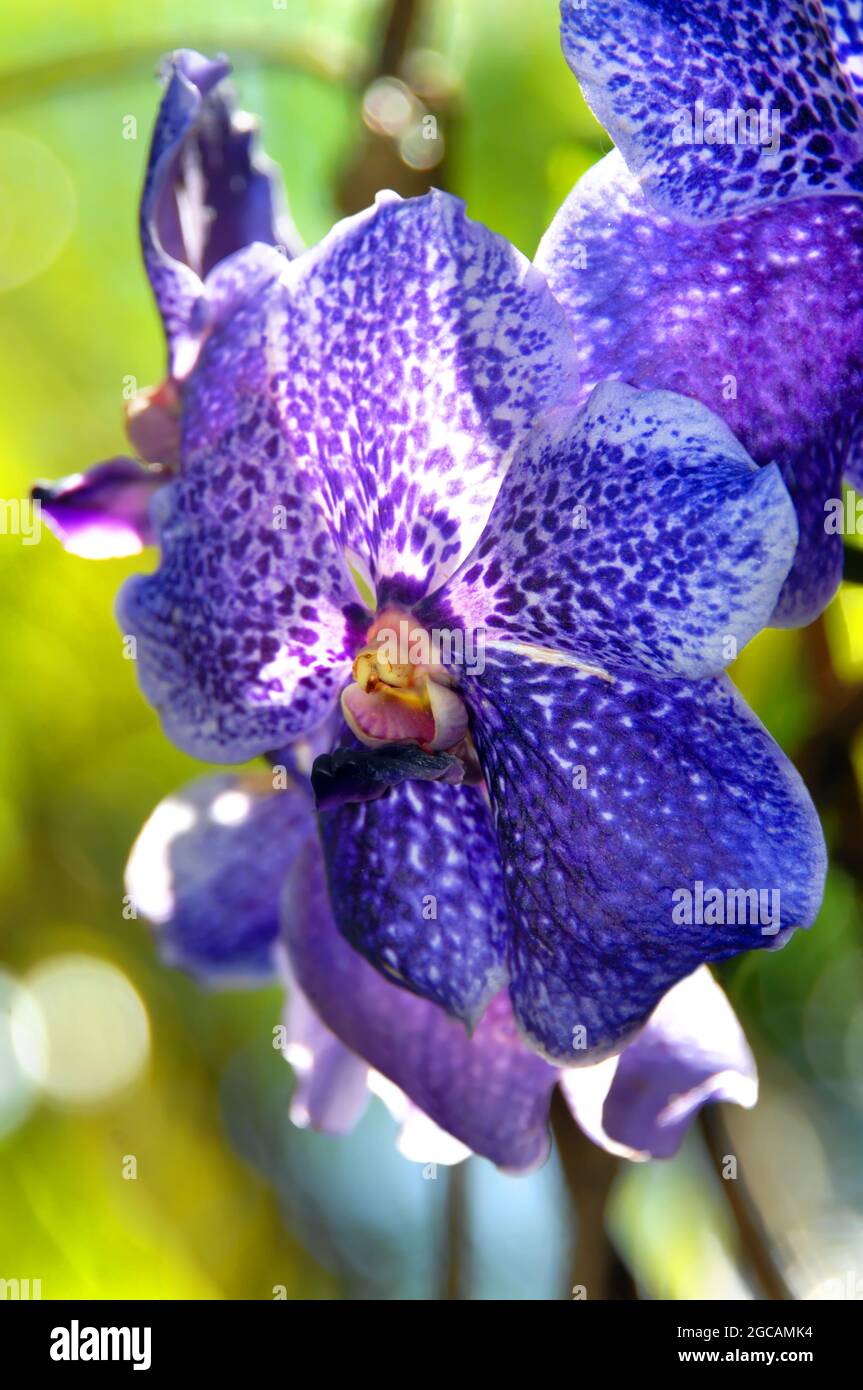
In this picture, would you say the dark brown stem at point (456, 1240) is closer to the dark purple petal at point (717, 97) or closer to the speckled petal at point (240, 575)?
the speckled petal at point (240, 575)

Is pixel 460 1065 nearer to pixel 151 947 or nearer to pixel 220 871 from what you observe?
pixel 220 871

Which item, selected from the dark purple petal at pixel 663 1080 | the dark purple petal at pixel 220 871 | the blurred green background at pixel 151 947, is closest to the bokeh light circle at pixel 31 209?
the blurred green background at pixel 151 947

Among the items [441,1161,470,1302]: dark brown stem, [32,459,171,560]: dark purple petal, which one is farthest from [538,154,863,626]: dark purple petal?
[441,1161,470,1302]: dark brown stem

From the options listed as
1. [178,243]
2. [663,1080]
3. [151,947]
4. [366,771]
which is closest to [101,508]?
[178,243]
